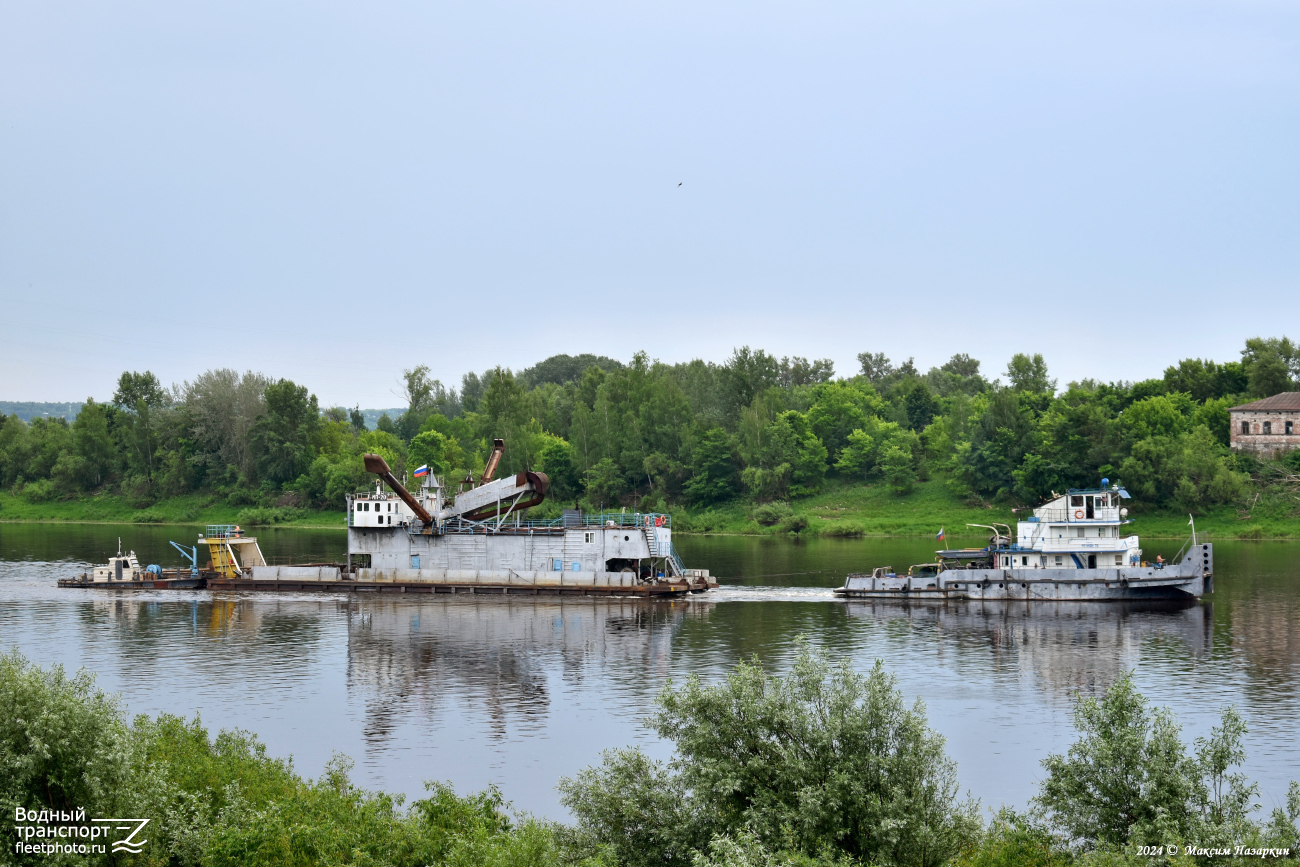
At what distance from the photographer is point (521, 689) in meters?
50.4

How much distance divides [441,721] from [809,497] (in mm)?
91819

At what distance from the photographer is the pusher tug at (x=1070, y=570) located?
7000 cm

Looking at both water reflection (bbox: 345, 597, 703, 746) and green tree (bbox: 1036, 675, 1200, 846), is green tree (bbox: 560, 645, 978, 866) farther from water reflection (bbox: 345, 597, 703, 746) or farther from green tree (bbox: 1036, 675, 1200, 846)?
water reflection (bbox: 345, 597, 703, 746)

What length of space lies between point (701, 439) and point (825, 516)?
799 inches

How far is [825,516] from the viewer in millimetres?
126438

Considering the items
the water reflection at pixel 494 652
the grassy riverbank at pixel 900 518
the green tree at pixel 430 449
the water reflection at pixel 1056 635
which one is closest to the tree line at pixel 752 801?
the water reflection at pixel 494 652

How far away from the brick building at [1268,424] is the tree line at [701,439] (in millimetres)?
2129

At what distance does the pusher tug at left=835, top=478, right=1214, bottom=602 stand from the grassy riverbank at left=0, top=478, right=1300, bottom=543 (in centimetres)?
3407

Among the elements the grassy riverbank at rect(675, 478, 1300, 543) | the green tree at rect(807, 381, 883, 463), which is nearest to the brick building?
the grassy riverbank at rect(675, 478, 1300, 543)

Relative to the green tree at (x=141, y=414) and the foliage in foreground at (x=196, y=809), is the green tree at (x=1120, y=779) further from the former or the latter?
the green tree at (x=141, y=414)

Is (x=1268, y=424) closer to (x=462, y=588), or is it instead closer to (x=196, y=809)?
(x=462, y=588)

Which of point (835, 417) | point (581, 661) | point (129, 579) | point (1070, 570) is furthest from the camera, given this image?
point (835, 417)

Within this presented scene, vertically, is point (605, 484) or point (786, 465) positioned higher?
point (786, 465)

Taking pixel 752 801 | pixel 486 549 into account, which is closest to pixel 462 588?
pixel 486 549
